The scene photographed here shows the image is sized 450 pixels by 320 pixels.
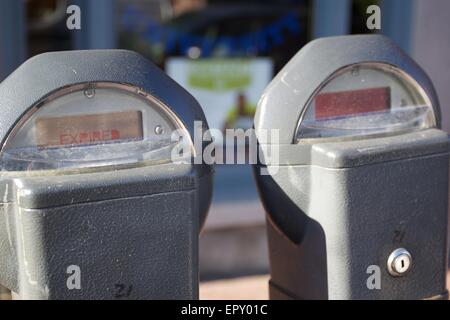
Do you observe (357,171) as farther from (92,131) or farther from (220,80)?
(220,80)

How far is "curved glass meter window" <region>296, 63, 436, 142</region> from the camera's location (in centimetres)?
188

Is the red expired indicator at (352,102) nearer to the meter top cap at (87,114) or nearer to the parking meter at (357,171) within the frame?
the parking meter at (357,171)

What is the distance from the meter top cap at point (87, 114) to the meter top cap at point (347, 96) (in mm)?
289

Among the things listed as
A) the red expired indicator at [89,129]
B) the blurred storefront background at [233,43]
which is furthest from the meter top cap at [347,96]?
the blurred storefront background at [233,43]

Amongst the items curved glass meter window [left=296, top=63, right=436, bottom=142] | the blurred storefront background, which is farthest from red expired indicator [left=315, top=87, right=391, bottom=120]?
the blurred storefront background

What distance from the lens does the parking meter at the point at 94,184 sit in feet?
4.92

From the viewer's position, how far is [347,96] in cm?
191

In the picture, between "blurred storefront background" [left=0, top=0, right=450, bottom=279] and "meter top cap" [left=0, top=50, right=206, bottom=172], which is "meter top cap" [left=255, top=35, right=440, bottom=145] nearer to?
"meter top cap" [left=0, top=50, right=206, bottom=172]

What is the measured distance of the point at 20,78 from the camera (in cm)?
159

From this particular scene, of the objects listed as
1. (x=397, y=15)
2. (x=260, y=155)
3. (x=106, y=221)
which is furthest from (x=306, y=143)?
(x=397, y=15)

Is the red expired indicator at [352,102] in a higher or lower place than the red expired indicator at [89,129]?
higher

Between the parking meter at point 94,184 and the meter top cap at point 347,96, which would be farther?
the meter top cap at point 347,96

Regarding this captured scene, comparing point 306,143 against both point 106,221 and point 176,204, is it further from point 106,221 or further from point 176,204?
point 106,221

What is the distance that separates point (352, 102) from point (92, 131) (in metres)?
0.70
